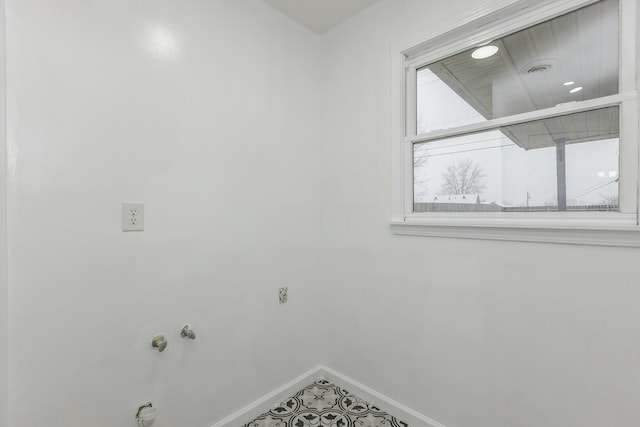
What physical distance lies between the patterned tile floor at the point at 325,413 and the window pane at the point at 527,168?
1.20m

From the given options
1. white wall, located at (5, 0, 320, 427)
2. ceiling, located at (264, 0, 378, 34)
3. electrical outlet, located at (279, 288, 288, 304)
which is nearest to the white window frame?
ceiling, located at (264, 0, 378, 34)

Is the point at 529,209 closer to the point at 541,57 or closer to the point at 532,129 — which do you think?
the point at 532,129

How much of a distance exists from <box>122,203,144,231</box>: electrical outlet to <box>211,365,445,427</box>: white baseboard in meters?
1.10

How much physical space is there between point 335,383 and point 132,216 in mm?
1615

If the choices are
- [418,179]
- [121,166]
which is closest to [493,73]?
[418,179]

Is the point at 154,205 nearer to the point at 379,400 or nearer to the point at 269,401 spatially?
the point at 269,401

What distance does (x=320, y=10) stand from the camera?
1838 mm

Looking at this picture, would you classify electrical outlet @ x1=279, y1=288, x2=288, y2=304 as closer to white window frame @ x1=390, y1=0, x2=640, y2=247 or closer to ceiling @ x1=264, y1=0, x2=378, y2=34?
white window frame @ x1=390, y1=0, x2=640, y2=247

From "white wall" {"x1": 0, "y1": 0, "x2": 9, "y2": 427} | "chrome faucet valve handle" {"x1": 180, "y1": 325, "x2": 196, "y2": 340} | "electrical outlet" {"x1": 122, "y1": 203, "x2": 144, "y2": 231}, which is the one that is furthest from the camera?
"chrome faucet valve handle" {"x1": 180, "y1": 325, "x2": 196, "y2": 340}

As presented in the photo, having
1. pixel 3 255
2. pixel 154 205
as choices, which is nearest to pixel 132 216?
pixel 154 205

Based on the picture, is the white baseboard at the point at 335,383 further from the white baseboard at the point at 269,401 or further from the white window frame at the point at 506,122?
the white window frame at the point at 506,122

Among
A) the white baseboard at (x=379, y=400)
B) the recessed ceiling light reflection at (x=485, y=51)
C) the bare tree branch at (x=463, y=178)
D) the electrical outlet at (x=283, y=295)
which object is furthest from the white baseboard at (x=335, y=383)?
the recessed ceiling light reflection at (x=485, y=51)

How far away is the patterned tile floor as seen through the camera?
1.66m

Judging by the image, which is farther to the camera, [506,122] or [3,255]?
[506,122]
